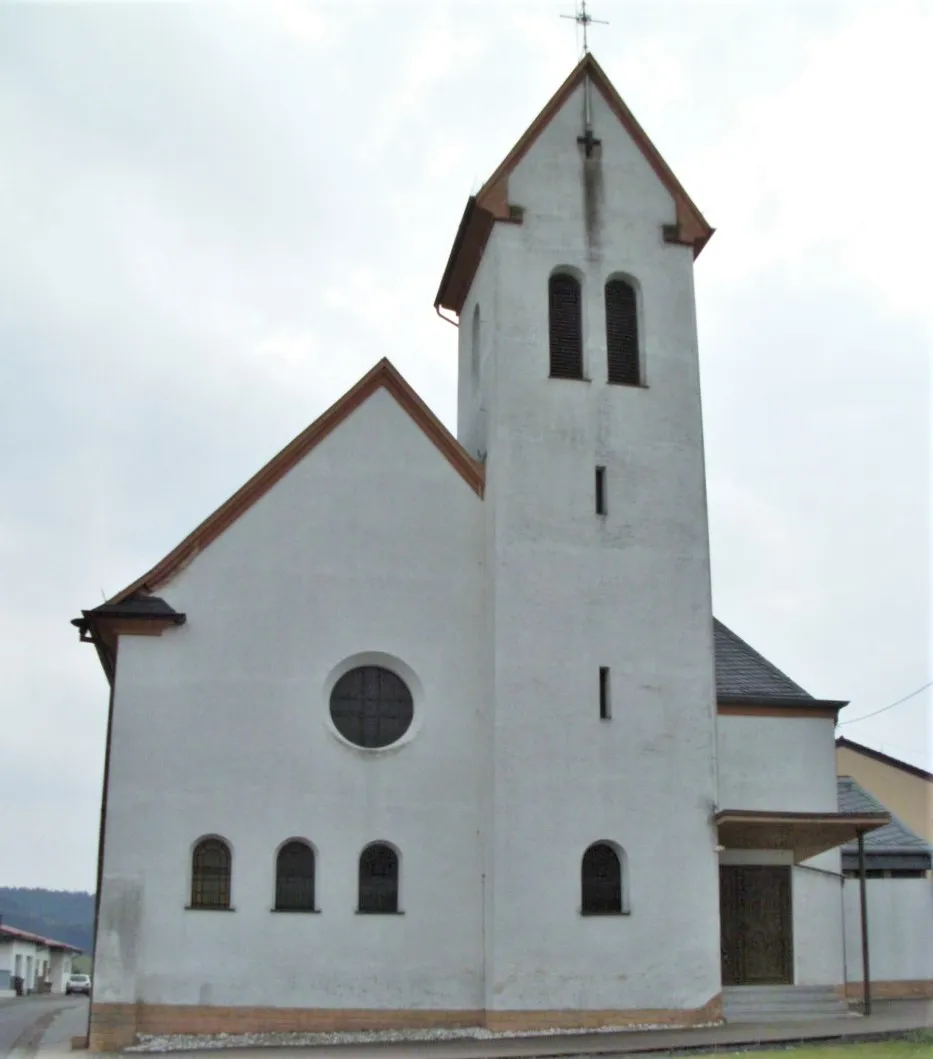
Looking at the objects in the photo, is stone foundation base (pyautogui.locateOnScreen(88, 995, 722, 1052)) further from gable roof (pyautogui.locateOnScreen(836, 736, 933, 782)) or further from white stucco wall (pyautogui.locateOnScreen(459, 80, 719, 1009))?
gable roof (pyautogui.locateOnScreen(836, 736, 933, 782))

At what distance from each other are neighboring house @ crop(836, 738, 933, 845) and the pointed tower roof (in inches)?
759

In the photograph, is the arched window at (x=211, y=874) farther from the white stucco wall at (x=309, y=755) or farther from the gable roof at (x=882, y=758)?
the gable roof at (x=882, y=758)

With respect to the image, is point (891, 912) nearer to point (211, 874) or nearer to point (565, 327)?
point (565, 327)

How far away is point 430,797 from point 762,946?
6.54 meters

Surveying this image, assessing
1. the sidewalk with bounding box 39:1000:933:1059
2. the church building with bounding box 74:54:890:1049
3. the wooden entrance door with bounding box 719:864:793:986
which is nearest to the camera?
the sidewalk with bounding box 39:1000:933:1059

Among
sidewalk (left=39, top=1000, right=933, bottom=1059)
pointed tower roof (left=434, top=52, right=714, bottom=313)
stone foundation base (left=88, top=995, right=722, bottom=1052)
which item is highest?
pointed tower roof (left=434, top=52, right=714, bottom=313)

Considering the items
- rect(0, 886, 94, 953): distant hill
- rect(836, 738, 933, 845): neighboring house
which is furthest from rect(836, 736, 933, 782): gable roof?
rect(0, 886, 94, 953): distant hill

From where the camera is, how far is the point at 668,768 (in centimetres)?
2225

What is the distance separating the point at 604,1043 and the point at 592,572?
24.6 feet

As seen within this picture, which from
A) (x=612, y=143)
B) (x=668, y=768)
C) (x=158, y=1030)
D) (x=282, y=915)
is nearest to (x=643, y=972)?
(x=668, y=768)

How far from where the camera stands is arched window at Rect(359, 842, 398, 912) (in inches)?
844

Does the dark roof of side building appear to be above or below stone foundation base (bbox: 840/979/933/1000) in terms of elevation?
above

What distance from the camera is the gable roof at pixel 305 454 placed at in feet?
72.4

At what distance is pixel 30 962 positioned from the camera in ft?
193
